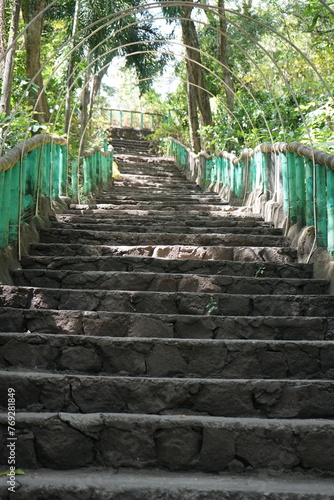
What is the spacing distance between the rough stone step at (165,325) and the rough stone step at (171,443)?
36.4 inches

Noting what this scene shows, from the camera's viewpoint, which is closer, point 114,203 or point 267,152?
point 267,152

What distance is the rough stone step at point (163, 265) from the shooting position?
485 cm

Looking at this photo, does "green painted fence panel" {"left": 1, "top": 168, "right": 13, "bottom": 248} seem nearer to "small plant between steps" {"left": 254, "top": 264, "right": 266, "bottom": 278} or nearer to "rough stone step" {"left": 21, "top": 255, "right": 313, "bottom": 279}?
"rough stone step" {"left": 21, "top": 255, "right": 313, "bottom": 279}

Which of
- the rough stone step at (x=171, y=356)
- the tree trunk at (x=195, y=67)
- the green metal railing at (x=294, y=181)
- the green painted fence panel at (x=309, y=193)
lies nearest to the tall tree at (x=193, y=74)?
the tree trunk at (x=195, y=67)

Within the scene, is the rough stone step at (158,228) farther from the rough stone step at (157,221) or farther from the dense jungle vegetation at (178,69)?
the dense jungle vegetation at (178,69)

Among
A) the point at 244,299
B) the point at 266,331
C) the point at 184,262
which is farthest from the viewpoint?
the point at 184,262

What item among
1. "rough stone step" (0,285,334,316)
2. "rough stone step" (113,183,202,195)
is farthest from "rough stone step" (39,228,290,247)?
"rough stone step" (113,183,202,195)

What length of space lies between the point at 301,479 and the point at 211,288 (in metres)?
1.84

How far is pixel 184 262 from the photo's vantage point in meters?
4.88

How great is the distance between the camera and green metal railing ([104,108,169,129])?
24.7m

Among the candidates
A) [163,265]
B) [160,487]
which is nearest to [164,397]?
[160,487]

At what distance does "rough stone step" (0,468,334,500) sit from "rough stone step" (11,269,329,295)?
72.3 inches

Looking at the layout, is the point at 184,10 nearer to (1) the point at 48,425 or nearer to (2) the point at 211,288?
(2) the point at 211,288

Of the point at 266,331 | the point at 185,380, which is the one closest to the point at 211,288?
the point at 266,331
